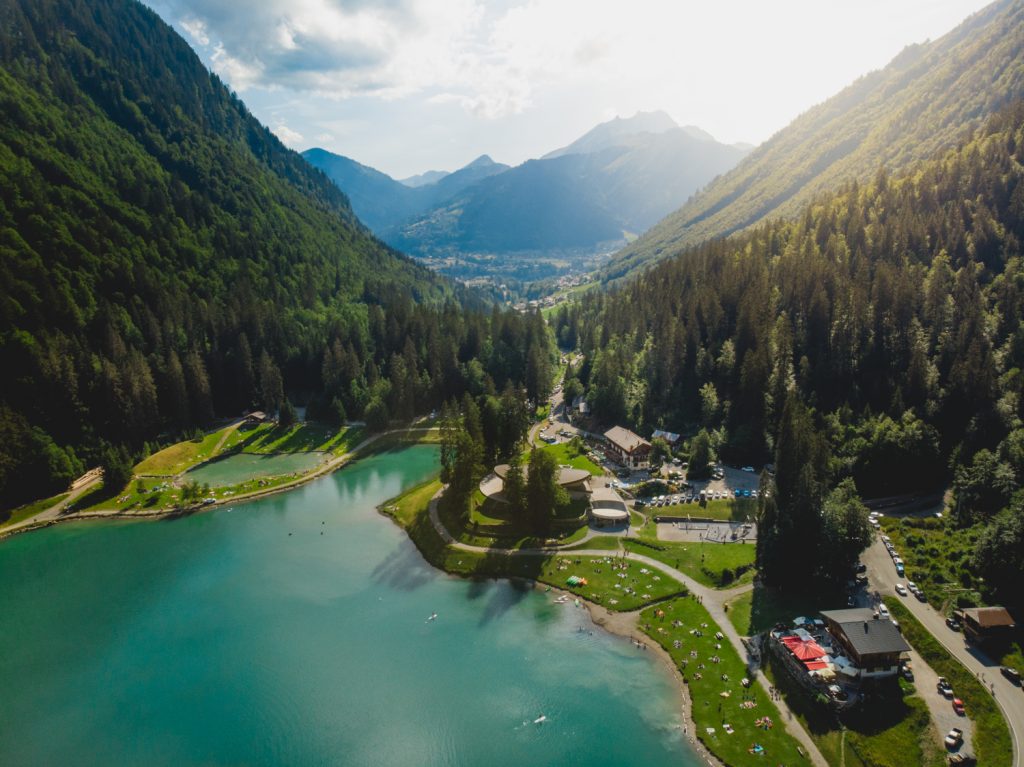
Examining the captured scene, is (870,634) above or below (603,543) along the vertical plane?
above

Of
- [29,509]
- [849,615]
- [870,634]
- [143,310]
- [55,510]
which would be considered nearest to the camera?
[870,634]

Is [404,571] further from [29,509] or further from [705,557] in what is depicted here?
[29,509]

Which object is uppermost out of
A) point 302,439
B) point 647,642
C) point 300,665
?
point 302,439

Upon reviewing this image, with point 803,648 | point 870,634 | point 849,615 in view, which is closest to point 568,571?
point 803,648

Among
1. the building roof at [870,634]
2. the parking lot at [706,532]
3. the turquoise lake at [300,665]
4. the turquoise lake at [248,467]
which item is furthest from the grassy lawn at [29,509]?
the building roof at [870,634]

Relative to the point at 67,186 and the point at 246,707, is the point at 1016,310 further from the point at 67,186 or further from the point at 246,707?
the point at 67,186

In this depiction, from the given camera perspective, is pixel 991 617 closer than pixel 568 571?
Yes

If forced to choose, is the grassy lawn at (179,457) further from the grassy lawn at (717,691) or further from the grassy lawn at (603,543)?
the grassy lawn at (717,691)
